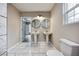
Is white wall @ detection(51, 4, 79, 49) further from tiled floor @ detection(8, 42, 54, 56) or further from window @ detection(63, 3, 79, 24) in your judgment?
tiled floor @ detection(8, 42, 54, 56)

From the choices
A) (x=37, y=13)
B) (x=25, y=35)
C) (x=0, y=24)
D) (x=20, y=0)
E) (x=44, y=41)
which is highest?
(x=37, y=13)

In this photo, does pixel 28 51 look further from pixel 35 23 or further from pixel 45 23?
pixel 45 23

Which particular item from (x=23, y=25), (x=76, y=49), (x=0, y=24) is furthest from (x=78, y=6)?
(x=23, y=25)

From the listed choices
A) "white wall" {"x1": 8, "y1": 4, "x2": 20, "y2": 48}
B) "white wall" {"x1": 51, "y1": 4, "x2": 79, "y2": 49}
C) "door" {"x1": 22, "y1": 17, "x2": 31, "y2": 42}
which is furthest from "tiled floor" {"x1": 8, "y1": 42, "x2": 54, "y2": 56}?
"door" {"x1": 22, "y1": 17, "x2": 31, "y2": 42}

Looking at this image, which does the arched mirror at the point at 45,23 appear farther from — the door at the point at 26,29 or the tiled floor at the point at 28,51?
the tiled floor at the point at 28,51

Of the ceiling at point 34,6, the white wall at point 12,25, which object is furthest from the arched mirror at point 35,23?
the white wall at point 12,25

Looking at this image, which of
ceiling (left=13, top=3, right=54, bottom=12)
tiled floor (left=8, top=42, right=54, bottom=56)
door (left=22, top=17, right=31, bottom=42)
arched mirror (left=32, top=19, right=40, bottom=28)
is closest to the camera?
tiled floor (left=8, top=42, right=54, bottom=56)

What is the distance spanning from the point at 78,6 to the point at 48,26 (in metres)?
4.55

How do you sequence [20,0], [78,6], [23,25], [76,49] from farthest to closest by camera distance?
1. [23,25]
2. [78,6]
3. [76,49]
4. [20,0]

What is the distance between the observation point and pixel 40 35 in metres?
6.73

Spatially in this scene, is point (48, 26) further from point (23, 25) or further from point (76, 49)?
point (76, 49)

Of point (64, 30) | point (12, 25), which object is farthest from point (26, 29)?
point (64, 30)

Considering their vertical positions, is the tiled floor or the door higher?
the door

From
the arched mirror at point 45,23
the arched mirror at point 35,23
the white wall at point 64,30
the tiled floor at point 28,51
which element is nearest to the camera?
the white wall at point 64,30
